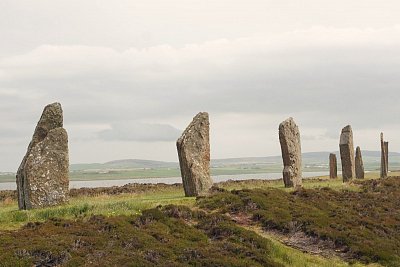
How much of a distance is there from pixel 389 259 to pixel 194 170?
1184cm

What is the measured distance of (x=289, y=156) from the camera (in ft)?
116

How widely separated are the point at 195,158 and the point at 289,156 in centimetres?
907

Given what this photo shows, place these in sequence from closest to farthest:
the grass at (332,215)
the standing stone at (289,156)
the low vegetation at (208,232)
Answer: the low vegetation at (208,232)
the grass at (332,215)
the standing stone at (289,156)

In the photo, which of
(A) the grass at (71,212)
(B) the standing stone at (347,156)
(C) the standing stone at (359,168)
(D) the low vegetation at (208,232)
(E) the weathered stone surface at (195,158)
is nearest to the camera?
(D) the low vegetation at (208,232)

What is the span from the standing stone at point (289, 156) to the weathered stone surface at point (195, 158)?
7.36m

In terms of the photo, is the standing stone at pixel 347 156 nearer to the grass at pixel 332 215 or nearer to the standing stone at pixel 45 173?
the grass at pixel 332 215

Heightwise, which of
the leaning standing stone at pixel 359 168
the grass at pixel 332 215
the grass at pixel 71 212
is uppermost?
the leaning standing stone at pixel 359 168

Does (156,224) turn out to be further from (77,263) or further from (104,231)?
(77,263)

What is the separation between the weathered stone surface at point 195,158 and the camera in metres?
28.7

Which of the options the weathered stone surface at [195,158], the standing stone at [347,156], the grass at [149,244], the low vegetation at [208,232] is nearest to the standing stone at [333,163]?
the standing stone at [347,156]

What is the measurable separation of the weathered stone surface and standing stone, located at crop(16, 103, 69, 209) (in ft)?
21.8

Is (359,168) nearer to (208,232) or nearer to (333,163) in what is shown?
(333,163)

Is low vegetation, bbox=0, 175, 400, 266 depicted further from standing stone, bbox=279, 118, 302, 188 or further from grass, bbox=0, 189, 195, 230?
standing stone, bbox=279, 118, 302, 188

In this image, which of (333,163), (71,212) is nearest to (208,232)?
(71,212)
